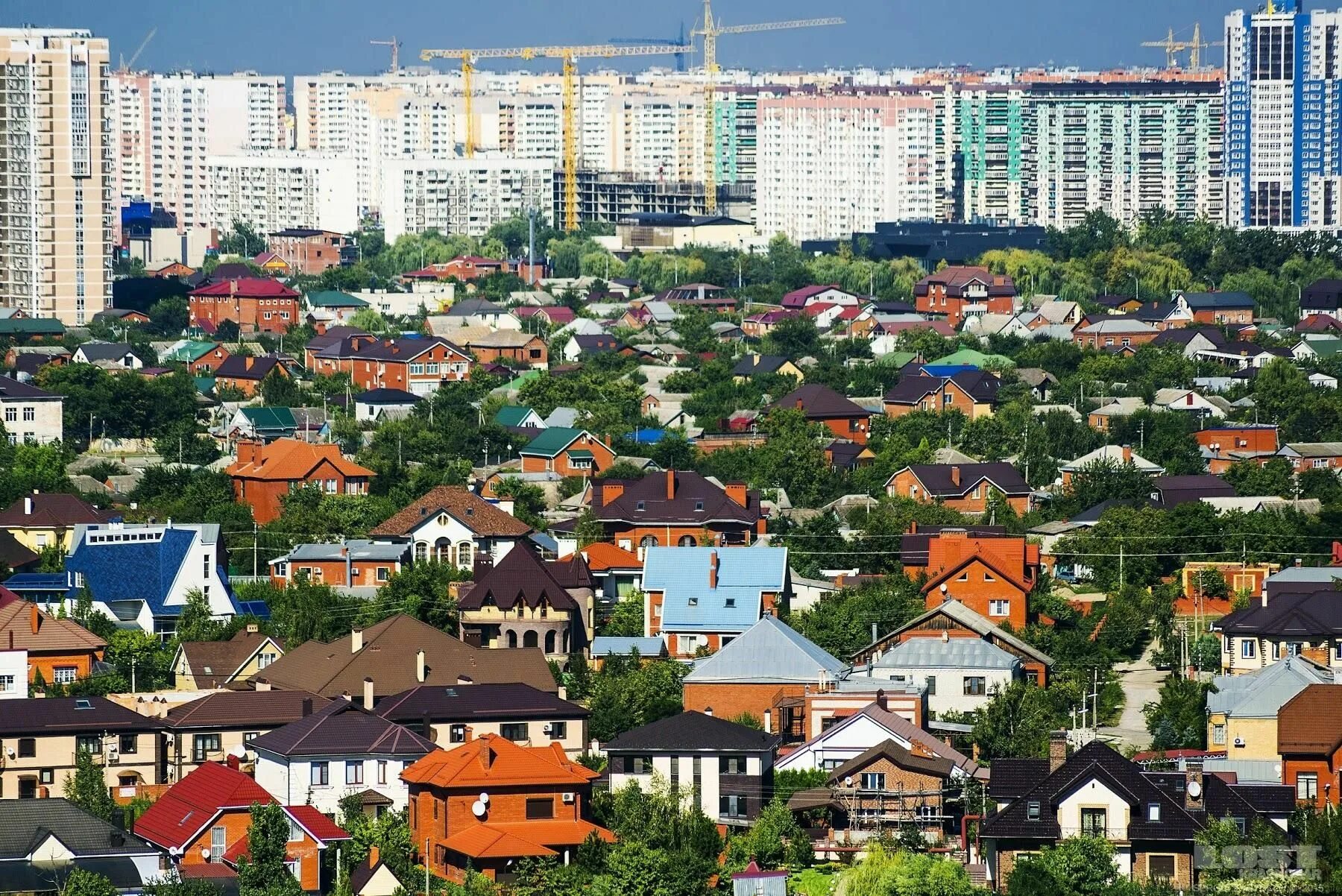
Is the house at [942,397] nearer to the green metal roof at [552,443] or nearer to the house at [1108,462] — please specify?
the house at [1108,462]

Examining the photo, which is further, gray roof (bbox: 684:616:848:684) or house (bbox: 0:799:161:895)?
gray roof (bbox: 684:616:848:684)

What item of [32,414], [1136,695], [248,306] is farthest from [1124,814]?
[248,306]

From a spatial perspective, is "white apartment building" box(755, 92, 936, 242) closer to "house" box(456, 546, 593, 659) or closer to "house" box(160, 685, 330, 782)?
"house" box(456, 546, 593, 659)

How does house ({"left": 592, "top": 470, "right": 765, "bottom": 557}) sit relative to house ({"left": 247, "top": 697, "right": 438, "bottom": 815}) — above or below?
above

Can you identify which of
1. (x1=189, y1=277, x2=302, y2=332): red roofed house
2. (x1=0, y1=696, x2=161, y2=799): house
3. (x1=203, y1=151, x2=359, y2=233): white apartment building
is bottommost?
(x1=0, y1=696, x2=161, y2=799): house

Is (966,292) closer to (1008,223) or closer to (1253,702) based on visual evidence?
(1008,223)

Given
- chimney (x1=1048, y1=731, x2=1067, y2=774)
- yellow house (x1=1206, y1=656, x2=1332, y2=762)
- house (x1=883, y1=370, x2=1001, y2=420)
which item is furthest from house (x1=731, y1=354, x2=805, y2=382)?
chimney (x1=1048, y1=731, x2=1067, y2=774)

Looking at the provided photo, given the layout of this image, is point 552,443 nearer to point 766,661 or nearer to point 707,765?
point 766,661
